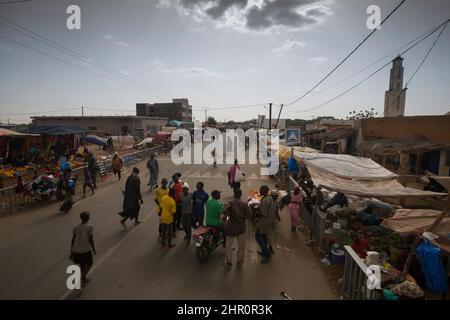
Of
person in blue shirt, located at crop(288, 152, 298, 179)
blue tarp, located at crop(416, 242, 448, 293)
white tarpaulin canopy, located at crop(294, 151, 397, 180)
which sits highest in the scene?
white tarpaulin canopy, located at crop(294, 151, 397, 180)

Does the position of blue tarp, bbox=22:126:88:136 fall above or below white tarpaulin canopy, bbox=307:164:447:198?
above

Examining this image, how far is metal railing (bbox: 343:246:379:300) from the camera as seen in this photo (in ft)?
14.2

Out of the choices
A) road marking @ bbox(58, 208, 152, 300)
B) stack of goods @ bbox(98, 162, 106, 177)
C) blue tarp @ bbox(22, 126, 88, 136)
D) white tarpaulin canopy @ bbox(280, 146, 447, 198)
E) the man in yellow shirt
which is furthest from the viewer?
blue tarp @ bbox(22, 126, 88, 136)

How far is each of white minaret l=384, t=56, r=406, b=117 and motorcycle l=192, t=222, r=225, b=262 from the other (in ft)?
131

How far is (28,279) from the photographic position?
5.49 metres

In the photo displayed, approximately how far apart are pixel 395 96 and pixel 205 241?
50714 millimetres

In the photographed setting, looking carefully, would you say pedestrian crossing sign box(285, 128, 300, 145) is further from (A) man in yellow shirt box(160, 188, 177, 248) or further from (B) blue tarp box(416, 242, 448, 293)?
(B) blue tarp box(416, 242, 448, 293)

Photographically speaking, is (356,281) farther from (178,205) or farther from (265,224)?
(178,205)

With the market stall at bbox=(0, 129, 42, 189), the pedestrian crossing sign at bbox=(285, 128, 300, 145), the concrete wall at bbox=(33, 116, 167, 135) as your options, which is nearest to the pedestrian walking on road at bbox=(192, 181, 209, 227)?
the pedestrian crossing sign at bbox=(285, 128, 300, 145)

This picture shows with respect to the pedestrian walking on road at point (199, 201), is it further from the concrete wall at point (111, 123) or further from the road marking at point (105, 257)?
the concrete wall at point (111, 123)

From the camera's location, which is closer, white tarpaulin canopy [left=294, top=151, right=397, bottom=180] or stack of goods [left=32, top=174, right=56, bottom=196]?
white tarpaulin canopy [left=294, top=151, right=397, bottom=180]

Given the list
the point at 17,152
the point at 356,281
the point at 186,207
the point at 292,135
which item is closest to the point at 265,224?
the point at 186,207
